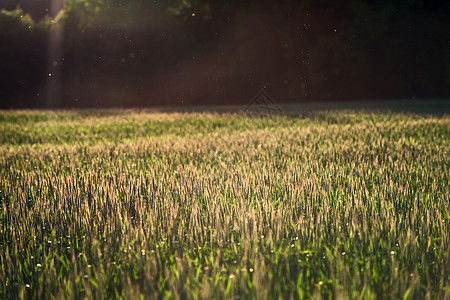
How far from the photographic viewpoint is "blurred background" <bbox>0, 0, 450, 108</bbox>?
75.3ft

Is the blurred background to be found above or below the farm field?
above

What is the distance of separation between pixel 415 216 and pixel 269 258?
0.90 meters

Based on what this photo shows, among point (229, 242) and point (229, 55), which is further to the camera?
point (229, 55)

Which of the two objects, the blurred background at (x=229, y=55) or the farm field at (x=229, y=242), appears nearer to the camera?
the farm field at (x=229, y=242)

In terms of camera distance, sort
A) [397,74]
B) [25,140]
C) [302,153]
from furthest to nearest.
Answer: [397,74]
[25,140]
[302,153]

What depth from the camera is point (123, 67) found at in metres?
23.6

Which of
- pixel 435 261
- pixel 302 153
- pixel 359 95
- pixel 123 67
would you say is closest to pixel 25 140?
pixel 302 153

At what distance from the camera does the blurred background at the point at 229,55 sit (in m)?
22.9

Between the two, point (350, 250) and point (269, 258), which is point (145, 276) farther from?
point (350, 250)

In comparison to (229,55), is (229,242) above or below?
below

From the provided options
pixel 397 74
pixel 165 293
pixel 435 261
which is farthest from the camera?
pixel 397 74

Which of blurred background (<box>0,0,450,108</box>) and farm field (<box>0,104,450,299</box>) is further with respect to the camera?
blurred background (<box>0,0,450,108</box>)

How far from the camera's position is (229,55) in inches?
945

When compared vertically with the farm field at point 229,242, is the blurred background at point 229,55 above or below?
above
